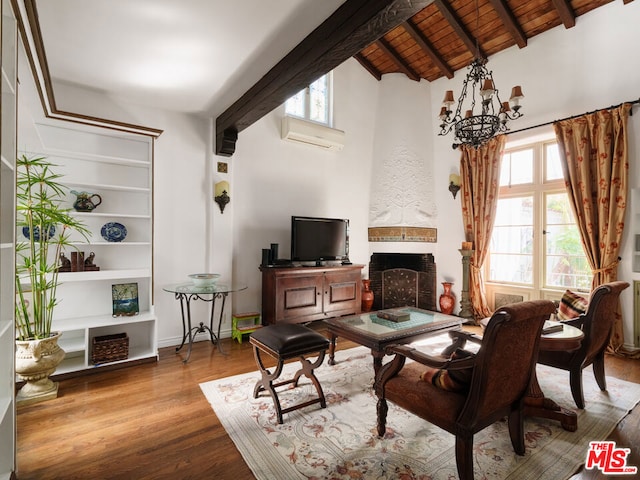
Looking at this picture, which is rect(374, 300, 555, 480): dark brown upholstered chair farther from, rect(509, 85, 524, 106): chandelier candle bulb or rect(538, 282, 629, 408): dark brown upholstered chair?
rect(509, 85, 524, 106): chandelier candle bulb

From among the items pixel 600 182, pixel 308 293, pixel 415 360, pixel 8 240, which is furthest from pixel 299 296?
pixel 600 182

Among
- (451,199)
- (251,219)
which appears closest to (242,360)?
(251,219)

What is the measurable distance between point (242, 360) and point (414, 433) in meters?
1.85

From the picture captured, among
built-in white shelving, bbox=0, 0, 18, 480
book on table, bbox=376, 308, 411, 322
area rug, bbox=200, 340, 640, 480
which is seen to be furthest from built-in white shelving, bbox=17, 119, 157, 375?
book on table, bbox=376, 308, 411, 322

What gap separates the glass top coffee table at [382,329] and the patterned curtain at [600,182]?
1.93m

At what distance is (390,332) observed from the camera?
268 centimetres

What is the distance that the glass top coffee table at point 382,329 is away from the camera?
2533mm

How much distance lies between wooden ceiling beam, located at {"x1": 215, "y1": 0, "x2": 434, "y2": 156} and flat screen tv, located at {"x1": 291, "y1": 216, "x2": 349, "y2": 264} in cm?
158

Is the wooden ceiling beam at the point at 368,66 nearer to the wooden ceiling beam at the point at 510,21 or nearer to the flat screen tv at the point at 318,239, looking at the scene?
the wooden ceiling beam at the point at 510,21

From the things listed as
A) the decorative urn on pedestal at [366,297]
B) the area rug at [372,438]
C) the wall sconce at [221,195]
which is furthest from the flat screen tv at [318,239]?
the area rug at [372,438]

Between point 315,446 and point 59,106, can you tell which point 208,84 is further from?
point 315,446

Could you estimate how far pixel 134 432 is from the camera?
2.01 m

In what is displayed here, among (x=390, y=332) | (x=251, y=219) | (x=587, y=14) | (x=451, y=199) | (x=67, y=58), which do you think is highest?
(x=587, y=14)
